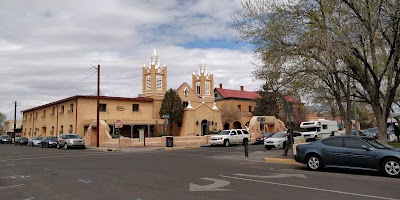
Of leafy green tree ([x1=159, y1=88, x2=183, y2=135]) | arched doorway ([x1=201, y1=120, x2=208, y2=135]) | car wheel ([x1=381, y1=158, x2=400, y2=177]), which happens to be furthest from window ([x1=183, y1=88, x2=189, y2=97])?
car wheel ([x1=381, y1=158, x2=400, y2=177])

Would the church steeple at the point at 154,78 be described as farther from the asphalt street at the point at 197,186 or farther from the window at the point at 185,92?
the asphalt street at the point at 197,186

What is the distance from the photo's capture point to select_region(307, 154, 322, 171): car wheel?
14570 millimetres

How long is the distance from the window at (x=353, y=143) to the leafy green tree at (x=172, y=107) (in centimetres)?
3818

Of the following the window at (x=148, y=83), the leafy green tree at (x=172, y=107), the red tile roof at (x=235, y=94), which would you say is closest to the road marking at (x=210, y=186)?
the leafy green tree at (x=172, y=107)

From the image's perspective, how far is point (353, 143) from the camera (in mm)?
13797

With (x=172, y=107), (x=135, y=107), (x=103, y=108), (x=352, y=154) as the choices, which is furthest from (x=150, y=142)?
(x=352, y=154)

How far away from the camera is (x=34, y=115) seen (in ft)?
218

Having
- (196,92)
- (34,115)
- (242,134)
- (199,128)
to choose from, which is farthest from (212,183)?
(34,115)

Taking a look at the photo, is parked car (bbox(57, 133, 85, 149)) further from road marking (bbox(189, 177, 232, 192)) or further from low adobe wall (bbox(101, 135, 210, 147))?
road marking (bbox(189, 177, 232, 192))

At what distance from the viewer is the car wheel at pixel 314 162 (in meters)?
14.6

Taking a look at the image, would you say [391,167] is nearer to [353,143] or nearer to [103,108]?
[353,143]

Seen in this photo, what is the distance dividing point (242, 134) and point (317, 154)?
23.9 metres

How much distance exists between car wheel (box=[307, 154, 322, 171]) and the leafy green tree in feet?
122

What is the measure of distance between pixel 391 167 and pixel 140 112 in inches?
1657
